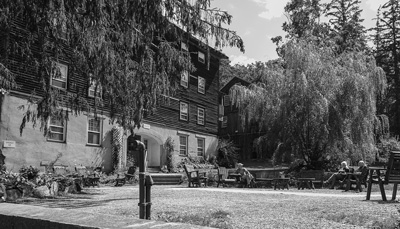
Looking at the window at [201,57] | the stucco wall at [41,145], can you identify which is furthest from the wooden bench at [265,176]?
the window at [201,57]

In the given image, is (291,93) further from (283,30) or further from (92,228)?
(283,30)

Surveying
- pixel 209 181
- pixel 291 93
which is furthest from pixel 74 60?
pixel 291 93

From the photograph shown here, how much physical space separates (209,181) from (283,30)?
2884 cm

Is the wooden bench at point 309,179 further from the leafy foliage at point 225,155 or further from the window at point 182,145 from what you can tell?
the leafy foliage at point 225,155

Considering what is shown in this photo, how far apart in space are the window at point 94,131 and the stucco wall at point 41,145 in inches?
10.4

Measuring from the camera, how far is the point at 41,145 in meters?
18.8

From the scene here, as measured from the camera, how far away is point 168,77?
10820 mm

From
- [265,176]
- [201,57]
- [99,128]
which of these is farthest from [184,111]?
[265,176]

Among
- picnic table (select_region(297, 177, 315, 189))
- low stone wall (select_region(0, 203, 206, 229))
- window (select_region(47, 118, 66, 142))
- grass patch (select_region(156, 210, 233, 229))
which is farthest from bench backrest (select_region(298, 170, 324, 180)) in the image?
low stone wall (select_region(0, 203, 206, 229))

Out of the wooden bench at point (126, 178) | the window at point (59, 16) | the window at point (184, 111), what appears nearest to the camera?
the window at point (59, 16)

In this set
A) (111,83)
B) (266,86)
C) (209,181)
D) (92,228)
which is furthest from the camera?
(266,86)

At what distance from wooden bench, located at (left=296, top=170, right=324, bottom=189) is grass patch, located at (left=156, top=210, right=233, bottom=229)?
30.9 ft

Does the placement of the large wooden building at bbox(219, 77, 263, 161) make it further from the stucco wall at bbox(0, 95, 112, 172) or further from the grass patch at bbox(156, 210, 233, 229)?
the grass patch at bbox(156, 210, 233, 229)

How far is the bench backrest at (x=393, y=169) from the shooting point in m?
9.23
